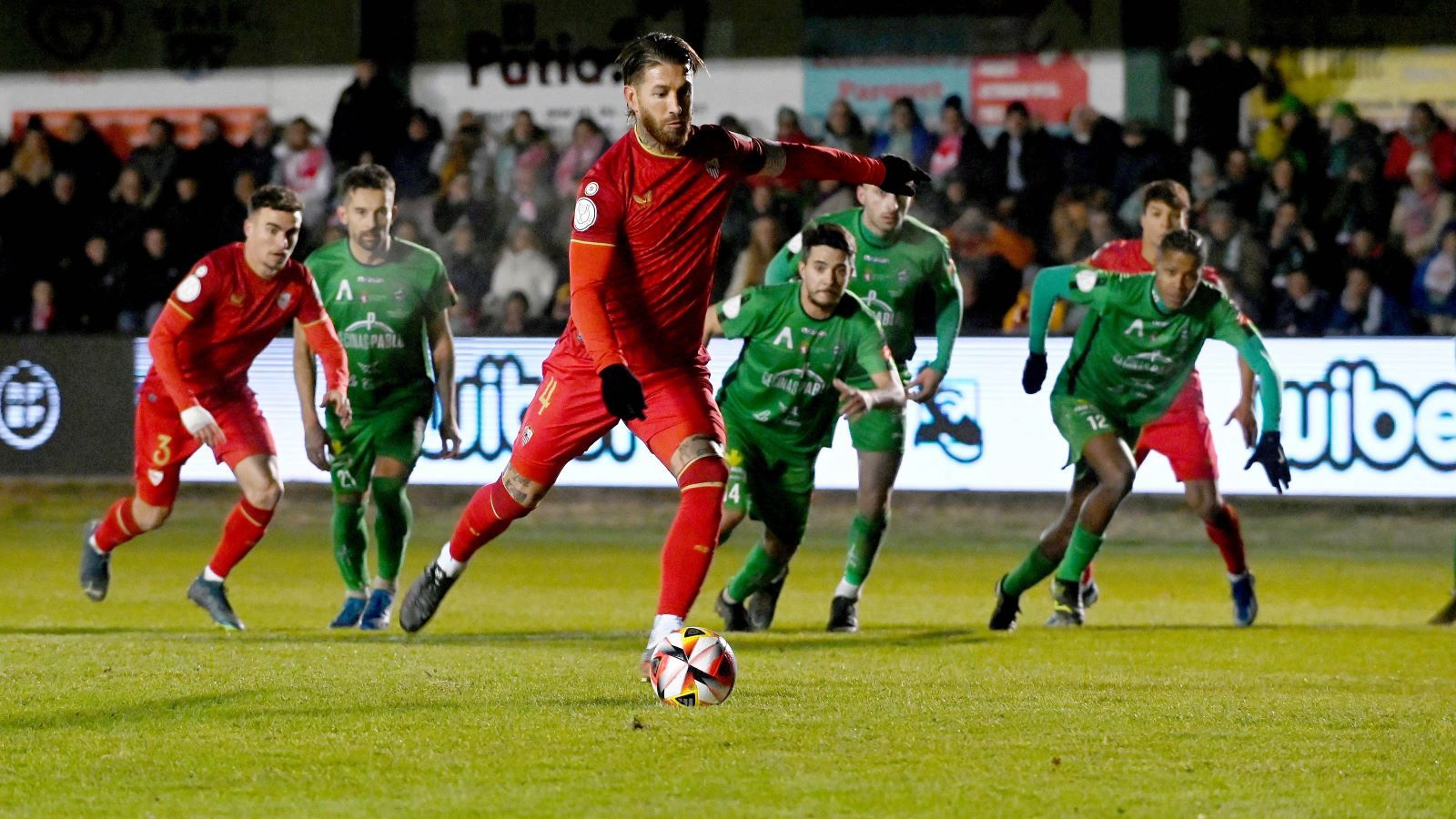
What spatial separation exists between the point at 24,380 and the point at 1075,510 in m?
8.51

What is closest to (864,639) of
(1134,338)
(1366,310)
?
(1134,338)

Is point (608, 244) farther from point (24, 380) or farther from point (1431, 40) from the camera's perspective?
point (1431, 40)

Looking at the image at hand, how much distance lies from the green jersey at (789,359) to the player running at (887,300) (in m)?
0.48

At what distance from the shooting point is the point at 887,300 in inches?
368

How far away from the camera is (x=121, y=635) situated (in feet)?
26.0

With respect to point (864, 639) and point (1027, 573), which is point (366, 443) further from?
point (1027, 573)

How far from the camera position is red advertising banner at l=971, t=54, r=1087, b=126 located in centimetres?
1633

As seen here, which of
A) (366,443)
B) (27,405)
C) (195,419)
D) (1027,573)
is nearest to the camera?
(195,419)

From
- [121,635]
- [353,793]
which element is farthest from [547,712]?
[121,635]

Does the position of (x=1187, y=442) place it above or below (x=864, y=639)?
above

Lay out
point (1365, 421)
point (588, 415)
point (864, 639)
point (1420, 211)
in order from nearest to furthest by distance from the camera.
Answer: point (588, 415) → point (864, 639) → point (1365, 421) → point (1420, 211)

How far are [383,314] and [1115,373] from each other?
3.26 m

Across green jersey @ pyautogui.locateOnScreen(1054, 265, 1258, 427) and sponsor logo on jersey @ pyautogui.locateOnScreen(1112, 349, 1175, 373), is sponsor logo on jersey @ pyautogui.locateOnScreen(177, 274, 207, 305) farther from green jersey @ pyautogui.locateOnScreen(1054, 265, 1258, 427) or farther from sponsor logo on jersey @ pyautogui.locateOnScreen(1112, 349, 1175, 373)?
sponsor logo on jersey @ pyautogui.locateOnScreen(1112, 349, 1175, 373)

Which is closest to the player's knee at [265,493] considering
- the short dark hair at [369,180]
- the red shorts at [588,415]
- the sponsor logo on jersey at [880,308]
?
the short dark hair at [369,180]
